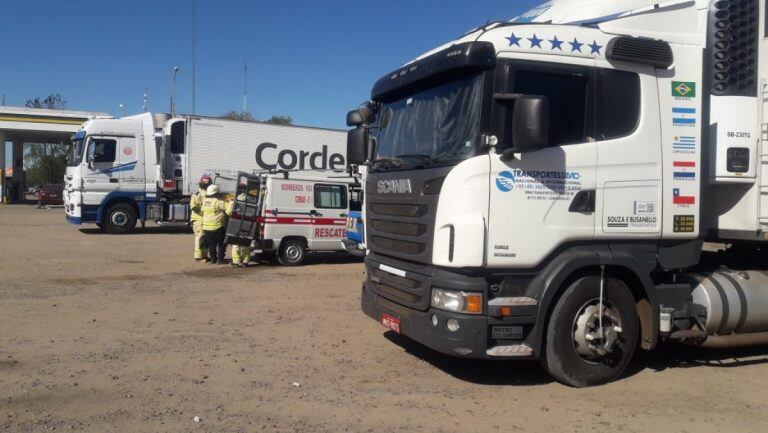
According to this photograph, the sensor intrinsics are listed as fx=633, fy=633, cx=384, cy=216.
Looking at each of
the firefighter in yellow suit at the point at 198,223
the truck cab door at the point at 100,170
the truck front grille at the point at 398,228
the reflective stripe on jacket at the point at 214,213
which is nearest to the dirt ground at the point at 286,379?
the truck front grille at the point at 398,228

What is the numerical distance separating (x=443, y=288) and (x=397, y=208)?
39.7 inches

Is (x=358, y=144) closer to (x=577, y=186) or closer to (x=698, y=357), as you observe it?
(x=577, y=186)

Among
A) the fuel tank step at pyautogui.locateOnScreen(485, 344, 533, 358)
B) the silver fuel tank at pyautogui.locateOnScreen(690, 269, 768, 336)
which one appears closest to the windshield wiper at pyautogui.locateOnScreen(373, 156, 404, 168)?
the fuel tank step at pyautogui.locateOnScreen(485, 344, 533, 358)

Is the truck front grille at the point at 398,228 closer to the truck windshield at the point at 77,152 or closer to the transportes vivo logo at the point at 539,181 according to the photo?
the transportes vivo logo at the point at 539,181

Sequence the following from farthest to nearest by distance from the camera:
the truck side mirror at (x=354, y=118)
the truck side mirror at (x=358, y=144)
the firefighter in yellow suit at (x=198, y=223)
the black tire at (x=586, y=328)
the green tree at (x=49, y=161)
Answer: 1. the green tree at (x=49, y=161)
2. the firefighter in yellow suit at (x=198, y=223)
3. the truck side mirror at (x=354, y=118)
4. the truck side mirror at (x=358, y=144)
5. the black tire at (x=586, y=328)

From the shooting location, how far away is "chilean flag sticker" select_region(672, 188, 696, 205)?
585 centimetres

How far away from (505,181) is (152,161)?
16801 mm

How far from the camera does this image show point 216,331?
24.9 ft

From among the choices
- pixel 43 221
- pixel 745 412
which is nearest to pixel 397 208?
pixel 745 412

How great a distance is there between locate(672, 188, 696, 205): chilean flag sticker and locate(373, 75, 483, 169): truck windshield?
2084 millimetres

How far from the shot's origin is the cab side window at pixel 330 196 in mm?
13906

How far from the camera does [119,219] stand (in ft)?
64.7

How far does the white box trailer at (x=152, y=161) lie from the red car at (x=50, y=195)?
67.0 ft

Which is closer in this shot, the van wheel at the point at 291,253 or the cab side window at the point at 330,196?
the van wheel at the point at 291,253
